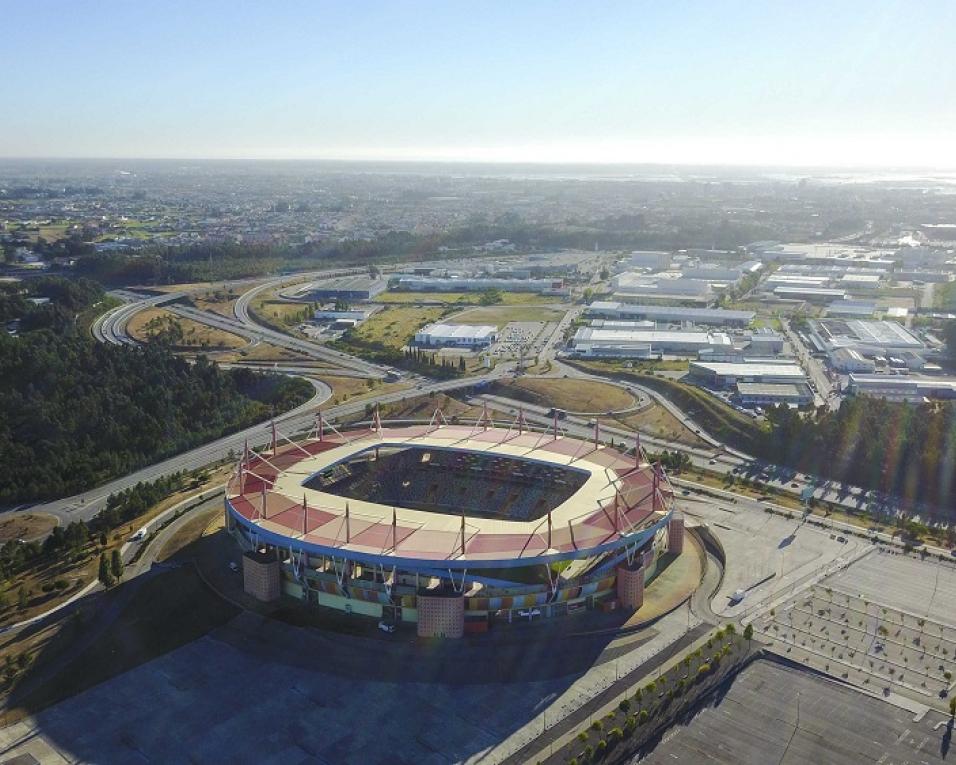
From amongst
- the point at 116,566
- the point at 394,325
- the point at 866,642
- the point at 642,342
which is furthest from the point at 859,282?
the point at 116,566

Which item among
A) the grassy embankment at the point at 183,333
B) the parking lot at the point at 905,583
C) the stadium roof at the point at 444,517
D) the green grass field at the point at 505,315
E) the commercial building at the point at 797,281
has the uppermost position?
the stadium roof at the point at 444,517

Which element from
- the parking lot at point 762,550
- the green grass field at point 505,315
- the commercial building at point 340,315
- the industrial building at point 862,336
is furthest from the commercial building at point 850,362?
the commercial building at point 340,315

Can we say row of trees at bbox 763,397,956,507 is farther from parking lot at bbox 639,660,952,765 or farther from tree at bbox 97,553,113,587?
tree at bbox 97,553,113,587

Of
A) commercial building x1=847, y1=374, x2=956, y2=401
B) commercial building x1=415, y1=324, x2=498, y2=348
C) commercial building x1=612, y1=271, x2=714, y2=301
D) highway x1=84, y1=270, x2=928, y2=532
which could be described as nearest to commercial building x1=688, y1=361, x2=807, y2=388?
commercial building x1=847, y1=374, x2=956, y2=401

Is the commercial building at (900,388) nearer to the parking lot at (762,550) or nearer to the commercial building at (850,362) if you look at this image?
the commercial building at (850,362)

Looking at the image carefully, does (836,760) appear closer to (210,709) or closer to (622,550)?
→ (622,550)

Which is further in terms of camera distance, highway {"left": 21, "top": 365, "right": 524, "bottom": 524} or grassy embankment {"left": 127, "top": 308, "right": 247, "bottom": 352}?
grassy embankment {"left": 127, "top": 308, "right": 247, "bottom": 352}
